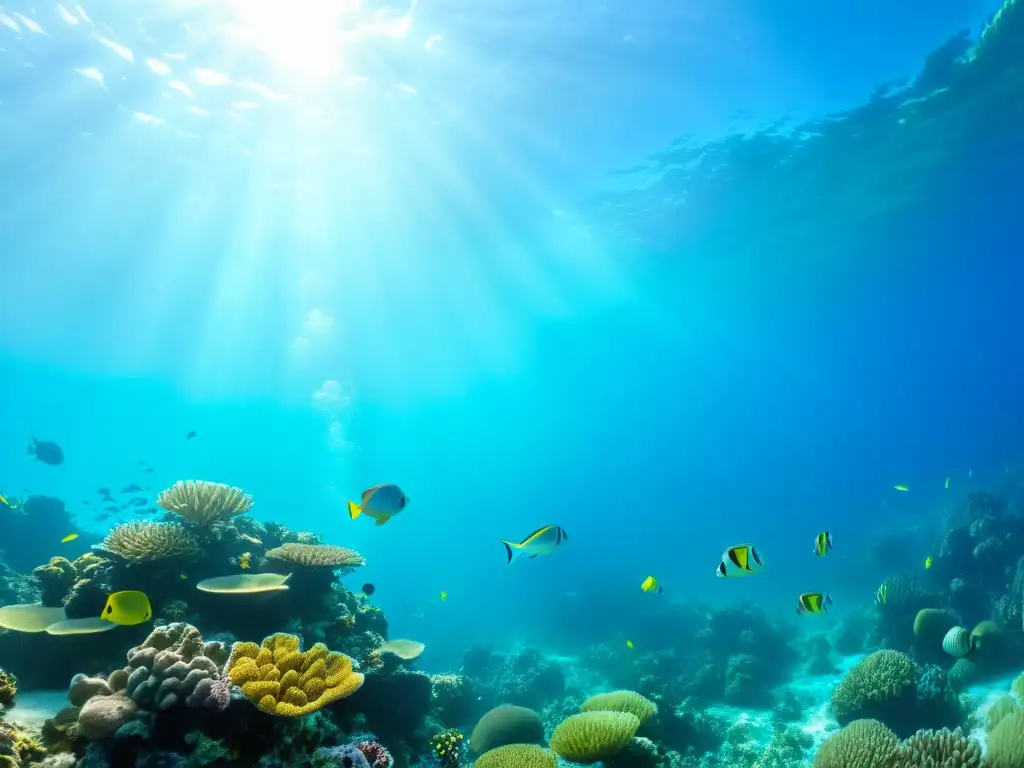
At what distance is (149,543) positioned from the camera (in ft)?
20.0

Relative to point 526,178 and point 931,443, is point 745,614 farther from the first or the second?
point 931,443

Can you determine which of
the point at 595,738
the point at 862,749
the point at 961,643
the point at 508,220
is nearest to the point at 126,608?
the point at 595,738

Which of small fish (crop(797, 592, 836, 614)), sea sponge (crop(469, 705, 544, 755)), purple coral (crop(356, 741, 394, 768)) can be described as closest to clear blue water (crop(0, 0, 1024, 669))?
sea sponge (crop(469, 705, 544, 755))

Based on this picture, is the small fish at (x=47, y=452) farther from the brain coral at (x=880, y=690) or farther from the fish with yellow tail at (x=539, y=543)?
A: the brain coral at (x=880, y=690)

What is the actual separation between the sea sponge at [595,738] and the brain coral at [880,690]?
5.98m

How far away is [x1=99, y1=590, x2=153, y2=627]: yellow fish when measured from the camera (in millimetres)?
4695

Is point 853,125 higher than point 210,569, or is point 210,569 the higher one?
point 853,125

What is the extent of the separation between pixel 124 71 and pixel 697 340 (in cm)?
7239

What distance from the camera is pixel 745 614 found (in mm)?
18625

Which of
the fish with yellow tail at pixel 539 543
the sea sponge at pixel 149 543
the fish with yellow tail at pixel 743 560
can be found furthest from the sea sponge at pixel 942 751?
the sea sponge at pixel 149 543

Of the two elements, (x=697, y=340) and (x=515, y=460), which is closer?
(x=697, y=340)

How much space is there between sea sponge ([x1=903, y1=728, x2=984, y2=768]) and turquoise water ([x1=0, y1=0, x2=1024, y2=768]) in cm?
1780

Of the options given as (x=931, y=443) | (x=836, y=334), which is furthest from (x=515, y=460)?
(x=931, y=443)

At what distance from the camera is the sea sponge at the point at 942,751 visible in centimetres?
479
